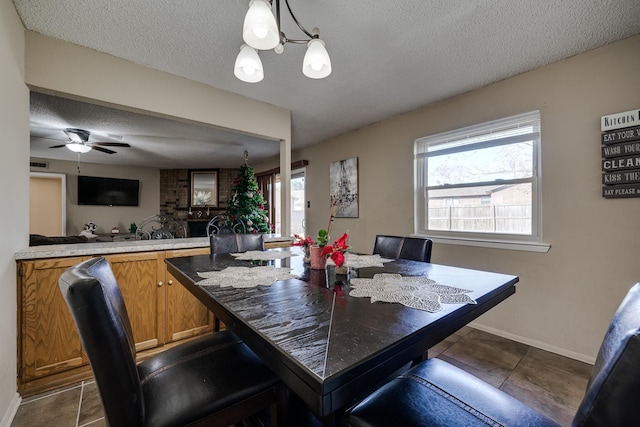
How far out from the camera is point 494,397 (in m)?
0.84

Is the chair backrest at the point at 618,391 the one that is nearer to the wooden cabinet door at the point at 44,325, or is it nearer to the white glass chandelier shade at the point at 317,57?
the white glass chandelier shade at the point at 317,57

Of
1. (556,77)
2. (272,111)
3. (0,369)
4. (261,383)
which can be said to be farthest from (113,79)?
(556,77)

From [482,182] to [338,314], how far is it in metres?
2.45

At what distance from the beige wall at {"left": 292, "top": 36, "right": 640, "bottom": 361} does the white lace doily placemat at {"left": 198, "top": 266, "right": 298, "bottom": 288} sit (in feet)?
7.08

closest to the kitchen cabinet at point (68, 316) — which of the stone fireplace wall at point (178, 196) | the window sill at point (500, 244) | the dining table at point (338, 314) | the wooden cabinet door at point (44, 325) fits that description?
the wooden cabinet door at point (44, 325)

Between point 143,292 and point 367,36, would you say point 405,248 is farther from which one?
point 143,292

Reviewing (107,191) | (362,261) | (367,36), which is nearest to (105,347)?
(362,261)

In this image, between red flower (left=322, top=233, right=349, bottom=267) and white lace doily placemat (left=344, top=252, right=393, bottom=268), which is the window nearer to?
white lace doily placemat (left=344, top=252, right=393, bottom=268)

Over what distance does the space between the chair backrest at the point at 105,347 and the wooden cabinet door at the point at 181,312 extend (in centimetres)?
157

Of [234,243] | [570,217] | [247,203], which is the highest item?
[247,203]

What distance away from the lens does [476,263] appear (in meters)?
2.60

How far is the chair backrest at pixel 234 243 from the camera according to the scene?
210 cm

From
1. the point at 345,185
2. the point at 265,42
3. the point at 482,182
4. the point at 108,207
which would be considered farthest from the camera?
the point at 108,207

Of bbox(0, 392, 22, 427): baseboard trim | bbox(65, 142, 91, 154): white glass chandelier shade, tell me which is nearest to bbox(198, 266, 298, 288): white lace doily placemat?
bbox(0, 392, 22, 427): baseboard trim
